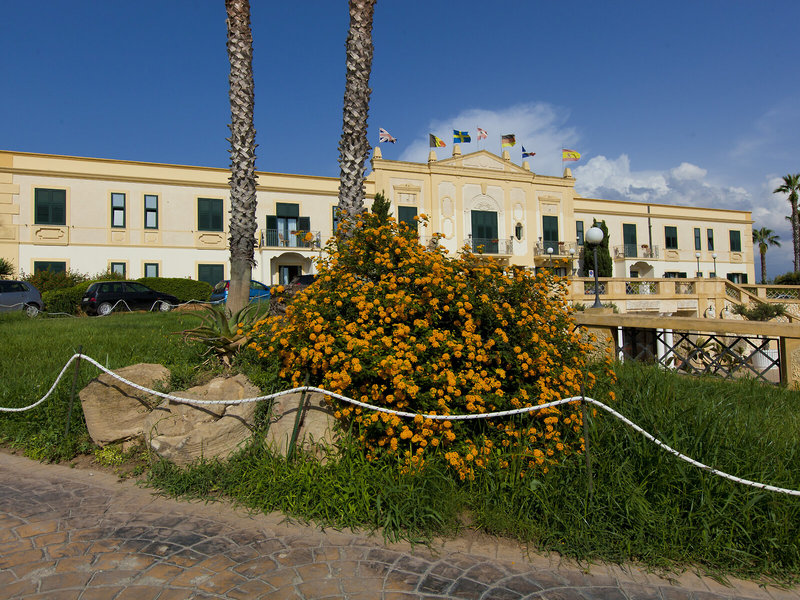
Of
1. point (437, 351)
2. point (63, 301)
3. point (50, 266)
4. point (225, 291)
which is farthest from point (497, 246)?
point (437, 351)

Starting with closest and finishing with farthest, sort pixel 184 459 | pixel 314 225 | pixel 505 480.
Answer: pixel 505 480 → pixel 184 459 → pixel 314 225

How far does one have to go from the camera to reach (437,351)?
14.1 feet

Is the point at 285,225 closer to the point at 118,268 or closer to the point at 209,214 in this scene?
the point at 209,214

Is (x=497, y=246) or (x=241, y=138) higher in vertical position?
(x=497, y=246)

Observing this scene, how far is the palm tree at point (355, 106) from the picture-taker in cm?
857

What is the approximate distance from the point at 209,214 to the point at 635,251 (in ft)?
105

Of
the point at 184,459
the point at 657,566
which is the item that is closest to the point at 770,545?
the point at 657,566

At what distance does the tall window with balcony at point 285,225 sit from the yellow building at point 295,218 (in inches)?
2.5

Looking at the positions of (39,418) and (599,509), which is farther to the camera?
(39,418)

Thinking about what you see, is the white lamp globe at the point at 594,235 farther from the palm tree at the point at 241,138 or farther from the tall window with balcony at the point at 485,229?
the tall window with balcony at the point at 485,229

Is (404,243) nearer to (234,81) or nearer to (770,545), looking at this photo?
(770,545)

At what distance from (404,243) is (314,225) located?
27694 mm

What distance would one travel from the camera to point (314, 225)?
3181 cm

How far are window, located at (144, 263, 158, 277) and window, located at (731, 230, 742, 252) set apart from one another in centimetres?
4551
